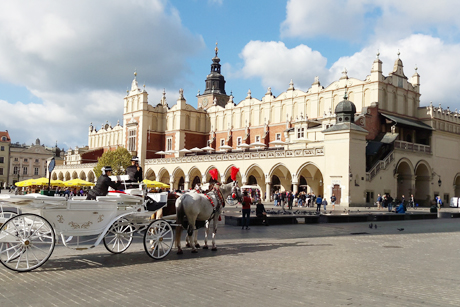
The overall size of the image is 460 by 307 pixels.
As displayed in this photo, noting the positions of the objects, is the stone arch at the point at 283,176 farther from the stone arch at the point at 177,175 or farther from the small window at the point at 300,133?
the stone arch at the point at 177,175

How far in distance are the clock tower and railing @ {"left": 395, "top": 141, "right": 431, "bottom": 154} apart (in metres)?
35.3

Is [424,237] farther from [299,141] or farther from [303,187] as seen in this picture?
[303,187]

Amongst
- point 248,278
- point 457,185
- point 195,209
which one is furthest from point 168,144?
point 248,278

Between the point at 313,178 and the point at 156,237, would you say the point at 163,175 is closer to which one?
the point at 313,178

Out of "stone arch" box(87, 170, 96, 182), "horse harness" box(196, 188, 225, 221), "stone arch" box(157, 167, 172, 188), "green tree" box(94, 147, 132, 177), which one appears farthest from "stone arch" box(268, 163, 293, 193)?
"stone arch" box(87, 170, 96, 182)

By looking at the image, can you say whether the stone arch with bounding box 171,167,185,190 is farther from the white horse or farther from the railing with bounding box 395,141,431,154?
the white horse

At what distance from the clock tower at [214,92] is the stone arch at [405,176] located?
35.7m

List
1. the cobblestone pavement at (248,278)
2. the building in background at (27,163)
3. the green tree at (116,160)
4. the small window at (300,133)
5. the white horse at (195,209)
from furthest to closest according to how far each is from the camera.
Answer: the building in background at (27,163) → the green tree at (116,160) → the small window at (300,133) → the white horse at (195,209) → the cobblestone pavement at (248,278)

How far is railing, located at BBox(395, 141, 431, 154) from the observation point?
3981 centimetres

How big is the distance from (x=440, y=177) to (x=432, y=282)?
41.2 m

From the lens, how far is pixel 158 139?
62.0 m

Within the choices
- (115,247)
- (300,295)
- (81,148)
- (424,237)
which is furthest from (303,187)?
(81,148)

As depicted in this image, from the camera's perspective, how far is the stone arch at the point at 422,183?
1705 inches

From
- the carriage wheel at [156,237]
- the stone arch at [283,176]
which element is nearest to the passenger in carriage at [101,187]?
the carriage wheel at [156,237]
